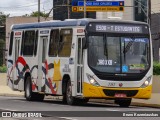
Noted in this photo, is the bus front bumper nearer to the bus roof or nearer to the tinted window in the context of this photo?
the bus roof

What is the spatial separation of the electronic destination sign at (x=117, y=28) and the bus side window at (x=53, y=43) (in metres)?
2.68

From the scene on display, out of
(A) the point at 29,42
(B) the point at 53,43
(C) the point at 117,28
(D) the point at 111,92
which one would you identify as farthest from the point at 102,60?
(A) the point at 29,42

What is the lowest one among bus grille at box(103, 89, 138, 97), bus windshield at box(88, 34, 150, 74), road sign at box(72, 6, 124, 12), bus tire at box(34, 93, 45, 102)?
bus tire at box(34, 93, 45, 102)

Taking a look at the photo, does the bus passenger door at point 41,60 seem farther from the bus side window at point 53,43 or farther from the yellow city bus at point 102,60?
the yellow city bus at point 102,60

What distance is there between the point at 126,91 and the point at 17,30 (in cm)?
849

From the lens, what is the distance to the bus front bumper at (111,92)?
2616 cm

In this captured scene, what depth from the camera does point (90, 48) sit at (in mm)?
26281

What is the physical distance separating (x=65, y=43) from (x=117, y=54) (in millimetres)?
2625

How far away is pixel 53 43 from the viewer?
29.2 m

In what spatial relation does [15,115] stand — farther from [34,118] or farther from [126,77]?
[126,77]

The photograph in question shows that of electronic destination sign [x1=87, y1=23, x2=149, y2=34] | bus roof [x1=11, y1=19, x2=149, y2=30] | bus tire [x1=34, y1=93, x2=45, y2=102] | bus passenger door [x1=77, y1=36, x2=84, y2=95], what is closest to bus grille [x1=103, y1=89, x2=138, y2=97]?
bus passenger door [x1=77, y1=36, x2=84, y2=95]

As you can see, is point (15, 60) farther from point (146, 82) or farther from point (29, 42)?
point (146, 82)

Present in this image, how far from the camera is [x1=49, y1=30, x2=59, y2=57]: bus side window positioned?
28942mm

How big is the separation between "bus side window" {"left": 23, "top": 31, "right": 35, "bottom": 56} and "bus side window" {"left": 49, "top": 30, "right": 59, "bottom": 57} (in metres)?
2.07
